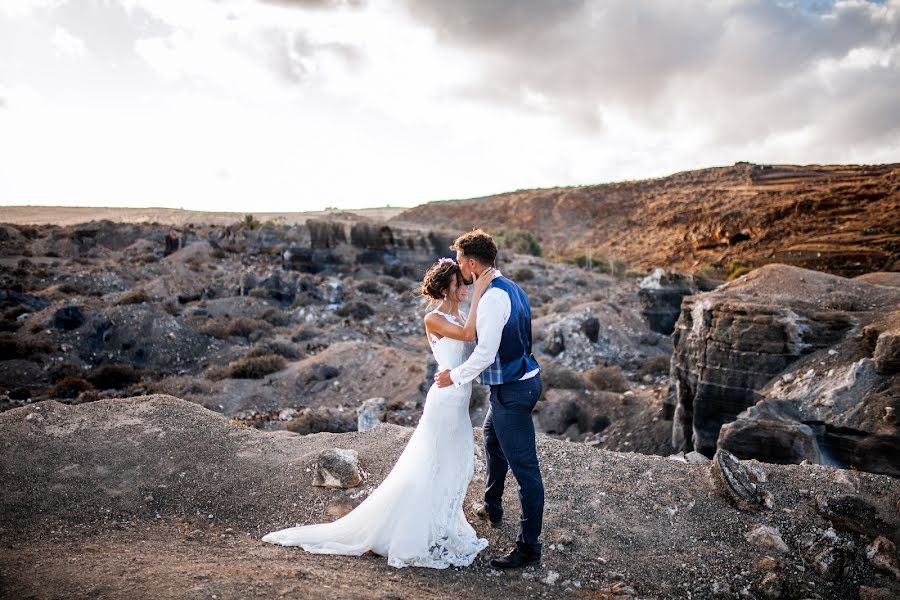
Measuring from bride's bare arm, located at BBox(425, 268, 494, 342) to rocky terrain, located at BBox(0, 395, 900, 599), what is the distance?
152 cm

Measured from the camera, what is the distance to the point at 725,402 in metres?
8.33

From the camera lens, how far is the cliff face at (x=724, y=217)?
2935 centimetres

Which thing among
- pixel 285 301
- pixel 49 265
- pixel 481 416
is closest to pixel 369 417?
pixel 481 416

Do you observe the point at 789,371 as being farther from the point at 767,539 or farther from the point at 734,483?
the point at 767,539

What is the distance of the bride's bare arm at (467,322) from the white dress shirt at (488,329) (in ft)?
0.25

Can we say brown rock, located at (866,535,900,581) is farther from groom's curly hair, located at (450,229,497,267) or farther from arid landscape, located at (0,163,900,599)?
groom's curly hair, located at (450,229,497,267)

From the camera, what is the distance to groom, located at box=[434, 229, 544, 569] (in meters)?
3.50

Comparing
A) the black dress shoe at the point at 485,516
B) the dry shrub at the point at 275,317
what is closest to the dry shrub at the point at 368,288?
the dry shrub at the point at 275,317

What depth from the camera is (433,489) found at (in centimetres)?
379

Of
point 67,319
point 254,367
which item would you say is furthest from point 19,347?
point 254,367

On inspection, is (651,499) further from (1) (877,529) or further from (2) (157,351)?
(2) (157,351)

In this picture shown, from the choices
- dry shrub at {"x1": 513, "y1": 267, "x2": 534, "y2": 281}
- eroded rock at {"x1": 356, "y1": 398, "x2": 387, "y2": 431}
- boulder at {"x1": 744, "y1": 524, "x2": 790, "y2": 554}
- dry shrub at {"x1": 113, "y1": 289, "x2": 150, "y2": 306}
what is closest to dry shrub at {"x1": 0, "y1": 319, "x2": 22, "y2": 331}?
dry shrub at {"x1": 113, "y1": 289, "x2": 150, "y2": 306}

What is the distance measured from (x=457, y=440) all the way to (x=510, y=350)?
30.0 inches

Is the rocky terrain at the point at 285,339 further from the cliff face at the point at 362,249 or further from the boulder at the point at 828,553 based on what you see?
the boulder at the point at 828,553
